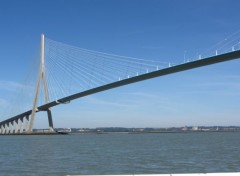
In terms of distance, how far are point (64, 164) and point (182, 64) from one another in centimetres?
2183

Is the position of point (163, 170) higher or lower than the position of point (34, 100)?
lower

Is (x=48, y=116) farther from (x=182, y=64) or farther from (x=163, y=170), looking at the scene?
(x=163, y=170)

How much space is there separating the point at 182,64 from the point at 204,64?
2119mm

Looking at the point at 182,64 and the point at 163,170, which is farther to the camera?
the point at 182,64

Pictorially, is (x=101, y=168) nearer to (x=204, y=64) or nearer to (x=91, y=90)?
(x=204, y=64)

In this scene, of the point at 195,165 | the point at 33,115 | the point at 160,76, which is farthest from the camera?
the point at 33,115

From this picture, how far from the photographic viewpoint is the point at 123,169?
17.1m

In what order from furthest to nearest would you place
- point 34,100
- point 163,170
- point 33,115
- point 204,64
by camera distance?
point 33,115, point 34,100, point 204,64, point 163,170

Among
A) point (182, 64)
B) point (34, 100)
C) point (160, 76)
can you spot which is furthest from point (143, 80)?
point (34, 100)

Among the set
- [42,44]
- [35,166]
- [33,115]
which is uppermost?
[42,44]

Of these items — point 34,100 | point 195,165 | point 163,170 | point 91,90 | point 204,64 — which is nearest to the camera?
point 163,170

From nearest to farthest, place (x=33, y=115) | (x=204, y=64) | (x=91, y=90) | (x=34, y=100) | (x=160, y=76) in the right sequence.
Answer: (x=204, y=64) < (x=160, y=76) < (x=91, y=90) < (x=34, y=100) < (x=33, y=115)

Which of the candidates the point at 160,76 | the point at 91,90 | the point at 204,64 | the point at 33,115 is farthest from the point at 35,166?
the point at 33,115

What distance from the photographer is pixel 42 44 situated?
63.2 metres
